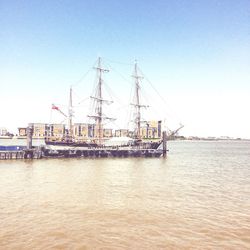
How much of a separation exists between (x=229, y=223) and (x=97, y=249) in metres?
7.73

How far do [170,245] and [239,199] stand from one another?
1150 centimetres

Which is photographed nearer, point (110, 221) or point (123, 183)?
point (110, 221)

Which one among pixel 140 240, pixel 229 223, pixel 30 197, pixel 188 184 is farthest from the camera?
pixel 188 184

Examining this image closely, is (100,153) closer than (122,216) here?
No

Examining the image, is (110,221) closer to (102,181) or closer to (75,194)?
(75,194)

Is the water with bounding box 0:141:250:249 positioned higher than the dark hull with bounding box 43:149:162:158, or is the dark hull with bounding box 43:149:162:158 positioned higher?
the dark hull with bounding box 43:149:162:158

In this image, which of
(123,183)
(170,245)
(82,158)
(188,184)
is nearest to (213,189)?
(188,184)

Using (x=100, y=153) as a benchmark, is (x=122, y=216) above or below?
below

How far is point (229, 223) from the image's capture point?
1538 centimetres

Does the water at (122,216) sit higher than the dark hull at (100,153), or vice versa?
the dark hull at (100,153)

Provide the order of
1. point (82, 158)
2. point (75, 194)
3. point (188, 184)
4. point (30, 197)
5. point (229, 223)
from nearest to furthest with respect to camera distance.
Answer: point (229, 223) < point (30, 197) < point (75, 194) < point (188, 184) < point (82, 158)

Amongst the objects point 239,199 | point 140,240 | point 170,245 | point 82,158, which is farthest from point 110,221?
point 82,158

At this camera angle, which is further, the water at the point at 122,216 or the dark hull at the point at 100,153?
the dark hull at the point at 100,153

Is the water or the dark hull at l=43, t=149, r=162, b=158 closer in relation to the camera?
the water
